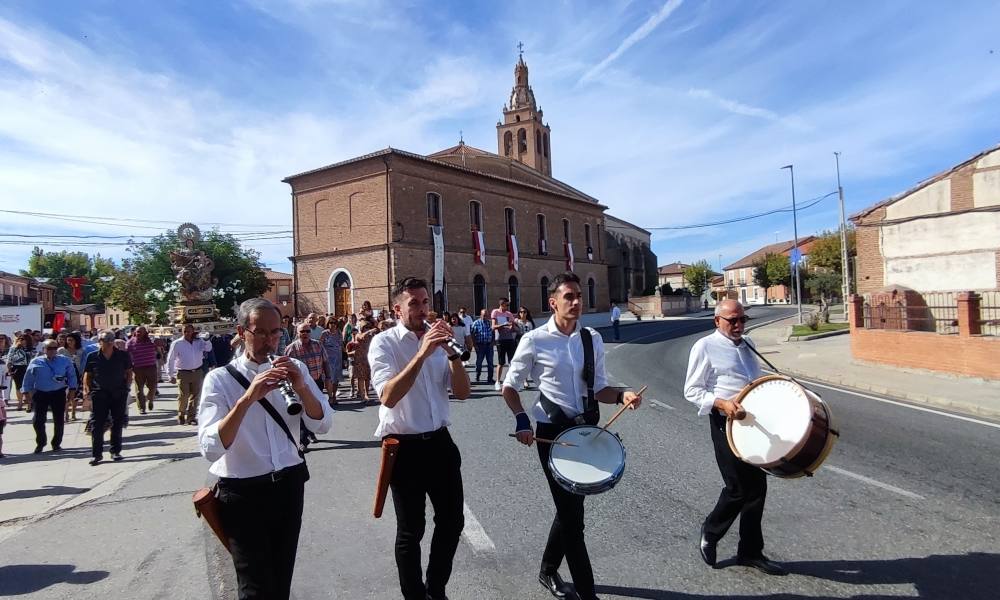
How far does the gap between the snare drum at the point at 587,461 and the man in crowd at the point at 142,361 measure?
445 inches

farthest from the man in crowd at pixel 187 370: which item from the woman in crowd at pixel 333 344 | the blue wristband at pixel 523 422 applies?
the blue wristband at pixel 523 422

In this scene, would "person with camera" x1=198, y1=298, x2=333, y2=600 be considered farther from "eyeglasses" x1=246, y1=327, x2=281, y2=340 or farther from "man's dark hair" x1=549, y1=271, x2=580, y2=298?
"man's dark hair" x1=549, y1=271, x2=580, y2=298

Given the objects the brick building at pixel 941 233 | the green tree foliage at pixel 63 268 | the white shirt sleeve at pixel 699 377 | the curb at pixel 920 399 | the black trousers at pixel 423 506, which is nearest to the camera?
the black trousers at pixel 423 506

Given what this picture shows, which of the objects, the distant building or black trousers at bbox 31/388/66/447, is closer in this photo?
black trousers at bbox 31/388/66/447

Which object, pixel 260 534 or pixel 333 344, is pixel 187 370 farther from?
pixel 260 534

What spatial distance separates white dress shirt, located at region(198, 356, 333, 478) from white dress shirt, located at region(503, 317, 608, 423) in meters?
1.28

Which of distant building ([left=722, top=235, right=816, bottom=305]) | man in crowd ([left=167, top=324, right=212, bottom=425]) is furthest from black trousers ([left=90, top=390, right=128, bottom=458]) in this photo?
distant building ([left=722, top=235, right=816, bottom=305])

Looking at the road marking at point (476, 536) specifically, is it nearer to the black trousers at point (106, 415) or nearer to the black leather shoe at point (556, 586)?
the black leather shoe at point (556, 586)

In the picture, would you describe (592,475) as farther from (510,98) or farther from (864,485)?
(510,98)

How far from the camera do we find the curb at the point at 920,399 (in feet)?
29.7

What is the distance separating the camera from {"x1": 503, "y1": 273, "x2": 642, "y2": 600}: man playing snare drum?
133 inches

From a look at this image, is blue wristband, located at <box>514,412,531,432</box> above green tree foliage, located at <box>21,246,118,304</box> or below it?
below

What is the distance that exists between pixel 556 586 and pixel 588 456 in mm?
880

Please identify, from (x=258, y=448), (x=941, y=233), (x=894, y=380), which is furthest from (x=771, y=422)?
(x=941, y=233)
